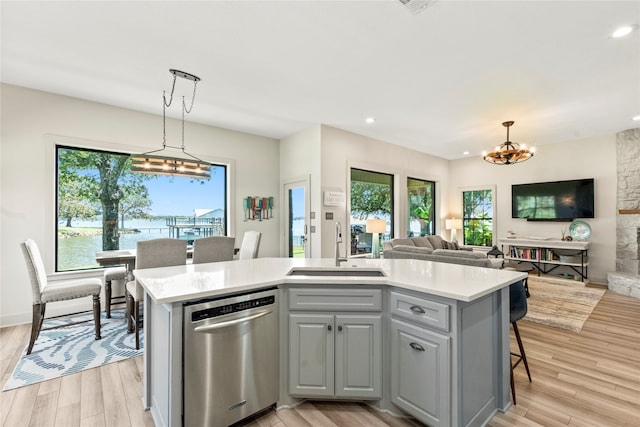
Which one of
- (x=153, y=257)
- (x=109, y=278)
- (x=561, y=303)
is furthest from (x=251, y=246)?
(x=561, y=303)

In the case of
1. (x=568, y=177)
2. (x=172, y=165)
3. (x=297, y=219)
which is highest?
(x=568, y=177)

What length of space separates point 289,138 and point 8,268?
4273 millimetres

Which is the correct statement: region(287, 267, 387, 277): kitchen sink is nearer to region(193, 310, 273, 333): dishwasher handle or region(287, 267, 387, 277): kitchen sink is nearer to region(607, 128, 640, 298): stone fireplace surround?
region(193, 310, 273, 333): dishwasher handle

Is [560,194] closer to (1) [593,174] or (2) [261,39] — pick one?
(1) [593,174]

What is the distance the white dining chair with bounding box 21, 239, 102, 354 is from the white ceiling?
1.92 m

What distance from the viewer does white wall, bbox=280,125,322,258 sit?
4.89 metres

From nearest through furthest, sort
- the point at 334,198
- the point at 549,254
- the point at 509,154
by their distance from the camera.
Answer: the point at 509,154
the point at 334,198
the point at 549,254

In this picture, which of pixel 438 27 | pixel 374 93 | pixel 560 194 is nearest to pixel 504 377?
pixel 438 27

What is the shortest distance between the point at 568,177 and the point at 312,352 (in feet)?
22.2

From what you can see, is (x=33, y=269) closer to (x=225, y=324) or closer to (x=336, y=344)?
(x=225, y=324)

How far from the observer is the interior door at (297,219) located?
511cm

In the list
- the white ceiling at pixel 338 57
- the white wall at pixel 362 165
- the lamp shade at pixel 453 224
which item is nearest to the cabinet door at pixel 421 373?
the white ceiling at pixel 338 57

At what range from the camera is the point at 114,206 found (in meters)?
4.22

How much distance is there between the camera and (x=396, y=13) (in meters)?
2.22
